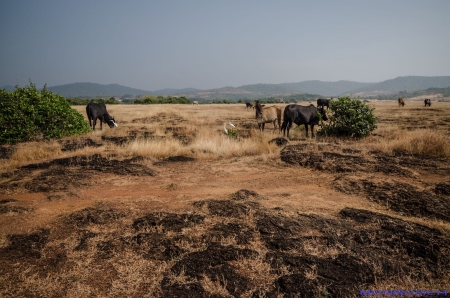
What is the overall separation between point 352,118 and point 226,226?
10382mm

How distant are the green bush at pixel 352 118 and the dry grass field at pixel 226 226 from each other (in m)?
3.62

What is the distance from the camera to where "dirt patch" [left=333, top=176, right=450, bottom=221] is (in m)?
5.05

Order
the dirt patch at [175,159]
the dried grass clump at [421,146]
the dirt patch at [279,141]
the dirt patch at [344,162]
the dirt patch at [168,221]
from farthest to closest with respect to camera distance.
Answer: the dirt patch at [279,141]
the dirt patch at [175,159]
the dried grass clump at [421,146]
the dirt patch at [344,162]
the dirt patch at [168,221]

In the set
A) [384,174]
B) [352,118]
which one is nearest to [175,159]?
[384,174]

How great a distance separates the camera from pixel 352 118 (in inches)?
486

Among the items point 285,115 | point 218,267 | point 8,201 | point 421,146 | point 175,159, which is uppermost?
point 285,115

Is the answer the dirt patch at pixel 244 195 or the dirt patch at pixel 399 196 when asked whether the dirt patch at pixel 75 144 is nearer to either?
the dirt patch at pixel 244 195

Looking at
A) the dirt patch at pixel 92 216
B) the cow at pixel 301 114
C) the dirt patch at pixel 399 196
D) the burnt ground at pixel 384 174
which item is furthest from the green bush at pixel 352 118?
the dirt patch at pixel 92 216

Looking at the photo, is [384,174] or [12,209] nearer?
[12,209]

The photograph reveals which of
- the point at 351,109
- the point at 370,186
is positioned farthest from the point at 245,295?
the point at 351,109

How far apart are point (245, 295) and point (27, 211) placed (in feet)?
16.2

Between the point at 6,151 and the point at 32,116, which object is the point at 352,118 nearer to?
the point at 6,151

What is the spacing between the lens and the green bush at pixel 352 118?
12.3 m

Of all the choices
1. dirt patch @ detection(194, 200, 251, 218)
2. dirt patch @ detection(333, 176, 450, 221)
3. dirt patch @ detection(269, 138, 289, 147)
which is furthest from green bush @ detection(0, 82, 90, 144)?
dirt patch @ detection(333, 176, 450, 221)
